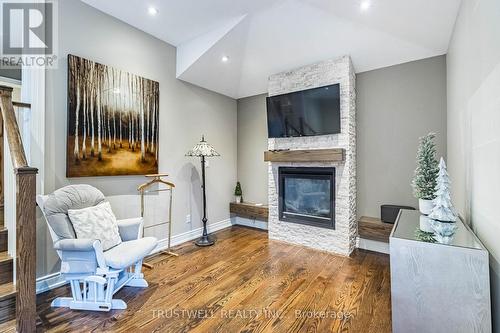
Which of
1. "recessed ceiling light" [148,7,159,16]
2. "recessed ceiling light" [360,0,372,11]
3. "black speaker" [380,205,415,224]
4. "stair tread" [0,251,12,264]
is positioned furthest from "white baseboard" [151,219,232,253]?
"recessed ceiling light" [360,0,372,11]

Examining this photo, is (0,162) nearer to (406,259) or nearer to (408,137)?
(406,259)

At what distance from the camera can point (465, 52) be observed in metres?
2.00

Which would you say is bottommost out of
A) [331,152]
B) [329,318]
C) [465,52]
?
[329,318]

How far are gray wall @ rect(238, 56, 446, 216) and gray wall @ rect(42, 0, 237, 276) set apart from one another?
2454 millimetres

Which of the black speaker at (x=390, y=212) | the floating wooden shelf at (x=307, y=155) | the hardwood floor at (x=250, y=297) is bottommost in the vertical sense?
the hardwood floor at (x=250, y=297)

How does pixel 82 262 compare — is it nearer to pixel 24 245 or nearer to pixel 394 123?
pixel 24 245

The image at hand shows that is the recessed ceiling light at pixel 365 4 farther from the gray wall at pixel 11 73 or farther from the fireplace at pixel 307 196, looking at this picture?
the gray wall at pixel 11 73

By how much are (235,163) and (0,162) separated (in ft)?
11.4

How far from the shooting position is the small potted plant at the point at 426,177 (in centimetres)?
205

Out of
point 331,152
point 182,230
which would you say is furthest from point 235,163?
point 331,152

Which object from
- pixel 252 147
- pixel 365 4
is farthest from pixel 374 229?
pixel 365 4

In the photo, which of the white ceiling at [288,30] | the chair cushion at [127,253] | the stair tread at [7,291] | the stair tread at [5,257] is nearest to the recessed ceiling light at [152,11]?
the white ceiling at [288,30]

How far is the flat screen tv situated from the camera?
3357 mm

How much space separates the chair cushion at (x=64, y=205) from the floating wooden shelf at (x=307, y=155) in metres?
2.50
